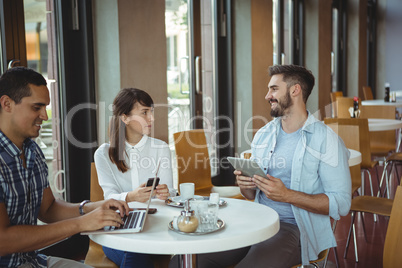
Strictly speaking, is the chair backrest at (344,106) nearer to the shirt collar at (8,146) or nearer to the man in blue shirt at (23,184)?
the man in blue shirt at (23,184)

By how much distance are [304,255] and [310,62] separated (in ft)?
20.9

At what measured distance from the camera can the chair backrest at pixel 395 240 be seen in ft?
5.72

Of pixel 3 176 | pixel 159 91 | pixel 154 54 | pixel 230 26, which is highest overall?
pixel 230 26

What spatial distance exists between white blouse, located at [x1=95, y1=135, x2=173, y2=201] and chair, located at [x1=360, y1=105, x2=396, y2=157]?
3.43 metres

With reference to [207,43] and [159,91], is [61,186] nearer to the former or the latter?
[159,91]

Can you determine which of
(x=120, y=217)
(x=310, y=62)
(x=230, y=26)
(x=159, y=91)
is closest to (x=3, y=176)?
(x=120, y=217)

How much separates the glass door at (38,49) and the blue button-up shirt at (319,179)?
1.82m

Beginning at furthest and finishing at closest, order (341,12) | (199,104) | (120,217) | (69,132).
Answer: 1. (341,12)
2. (199,104)
3. (69,132)
4. (120,217)

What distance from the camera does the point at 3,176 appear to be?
1.64 metres

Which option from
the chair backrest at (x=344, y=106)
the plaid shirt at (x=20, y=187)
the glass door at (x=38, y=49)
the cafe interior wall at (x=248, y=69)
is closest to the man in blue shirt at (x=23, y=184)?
the plaid shirt at (x=20, y=187)

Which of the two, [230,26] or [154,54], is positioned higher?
[230,26]

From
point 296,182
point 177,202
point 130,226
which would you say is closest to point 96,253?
point 177,202

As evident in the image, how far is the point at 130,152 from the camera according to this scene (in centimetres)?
257

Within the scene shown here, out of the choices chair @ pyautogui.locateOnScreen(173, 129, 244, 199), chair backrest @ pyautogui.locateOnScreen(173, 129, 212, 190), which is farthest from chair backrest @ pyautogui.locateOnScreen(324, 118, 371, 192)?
chair backrest @ pyautogui.locateOnScreen(173, 129, 212, 190)
